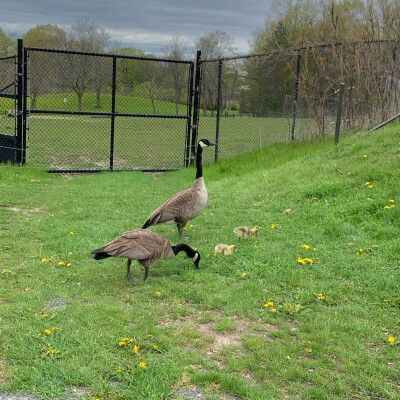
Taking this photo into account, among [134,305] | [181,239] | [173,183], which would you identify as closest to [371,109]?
[173,183]

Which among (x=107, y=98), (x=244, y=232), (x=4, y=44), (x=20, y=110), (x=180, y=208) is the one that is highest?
(x=4, y=44)

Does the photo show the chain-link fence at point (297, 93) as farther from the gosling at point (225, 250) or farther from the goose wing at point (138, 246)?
the goose wing at point (138, 246)

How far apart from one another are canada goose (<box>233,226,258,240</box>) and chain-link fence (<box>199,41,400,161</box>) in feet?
20.1

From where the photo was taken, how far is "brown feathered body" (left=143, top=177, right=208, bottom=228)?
267 inches

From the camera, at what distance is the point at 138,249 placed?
17.3 feet

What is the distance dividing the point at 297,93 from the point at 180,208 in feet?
25.5

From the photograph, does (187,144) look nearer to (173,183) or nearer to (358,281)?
(173,183)

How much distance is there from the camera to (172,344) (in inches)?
162

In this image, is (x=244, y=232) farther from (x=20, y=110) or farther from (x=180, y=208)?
(x=20, y=110)

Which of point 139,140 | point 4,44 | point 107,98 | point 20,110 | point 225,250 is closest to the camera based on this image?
point 225,250

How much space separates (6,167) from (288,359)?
406 inches

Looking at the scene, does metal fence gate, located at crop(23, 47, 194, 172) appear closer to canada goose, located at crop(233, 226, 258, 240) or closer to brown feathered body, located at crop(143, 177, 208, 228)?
brown feathered body, located at crop(143, 177, 208, 228)

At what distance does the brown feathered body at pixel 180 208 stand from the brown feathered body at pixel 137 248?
1.13 meters

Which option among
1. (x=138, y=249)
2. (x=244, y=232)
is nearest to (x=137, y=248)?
(x=138, y=249)
